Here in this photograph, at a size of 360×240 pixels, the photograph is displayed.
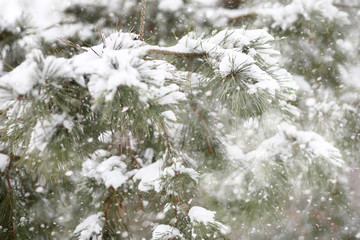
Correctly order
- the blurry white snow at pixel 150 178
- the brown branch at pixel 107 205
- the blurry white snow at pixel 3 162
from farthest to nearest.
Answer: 1. the blurry white snow at pixel 3 162
2. the brown branch at pixel 107 205
3. the blurry white snow at pixel 150 178

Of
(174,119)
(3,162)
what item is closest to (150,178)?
(174,119)

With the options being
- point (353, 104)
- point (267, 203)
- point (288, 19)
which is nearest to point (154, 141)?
point (267, 203)

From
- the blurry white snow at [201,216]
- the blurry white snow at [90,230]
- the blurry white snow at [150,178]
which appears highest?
the blurry white snow at [201,216]

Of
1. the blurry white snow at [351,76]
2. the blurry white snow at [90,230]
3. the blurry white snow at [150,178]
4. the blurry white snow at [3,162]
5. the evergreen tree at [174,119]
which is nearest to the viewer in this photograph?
the evergreen tree at [174,119]

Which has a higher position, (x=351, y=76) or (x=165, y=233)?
(x=165, y=233)

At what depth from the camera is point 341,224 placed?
258 centimetres

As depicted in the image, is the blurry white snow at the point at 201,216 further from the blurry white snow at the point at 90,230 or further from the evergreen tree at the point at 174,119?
the blurry white snow at the point at 90,230

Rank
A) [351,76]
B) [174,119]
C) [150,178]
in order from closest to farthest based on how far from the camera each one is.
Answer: [174,119] < [150,178] < [351,76]

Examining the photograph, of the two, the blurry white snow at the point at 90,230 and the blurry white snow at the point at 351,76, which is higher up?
the blurry white snow at the point at 90,230

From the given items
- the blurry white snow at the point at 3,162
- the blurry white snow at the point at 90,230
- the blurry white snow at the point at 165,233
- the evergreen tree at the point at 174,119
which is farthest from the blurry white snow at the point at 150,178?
the blurry white snow at the point at 3,162

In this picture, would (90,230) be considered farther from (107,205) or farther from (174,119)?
(174,119)

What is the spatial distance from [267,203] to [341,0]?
161 cm

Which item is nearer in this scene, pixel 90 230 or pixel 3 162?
pixel 90 230

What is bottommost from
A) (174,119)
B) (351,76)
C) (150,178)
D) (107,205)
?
(351,76)
